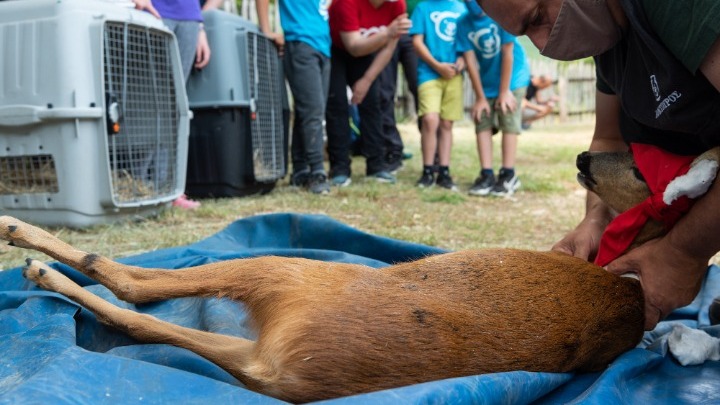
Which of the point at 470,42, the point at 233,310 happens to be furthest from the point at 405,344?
the point at 470,42

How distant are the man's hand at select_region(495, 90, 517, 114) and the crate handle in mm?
3740

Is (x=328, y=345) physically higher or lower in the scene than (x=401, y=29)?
lower

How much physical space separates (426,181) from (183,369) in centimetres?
516

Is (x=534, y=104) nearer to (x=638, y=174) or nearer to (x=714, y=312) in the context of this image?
(x=714, y=312)

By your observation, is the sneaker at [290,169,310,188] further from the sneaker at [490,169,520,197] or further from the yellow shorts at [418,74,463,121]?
the sneaker at [490,169,520,197]

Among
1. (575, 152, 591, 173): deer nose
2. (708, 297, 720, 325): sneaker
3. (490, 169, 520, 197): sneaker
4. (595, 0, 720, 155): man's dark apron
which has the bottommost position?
(708, 297, 720, 325): sneaker

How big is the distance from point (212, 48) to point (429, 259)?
3.96 metres

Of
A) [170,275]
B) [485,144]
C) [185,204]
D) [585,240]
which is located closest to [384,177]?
[485,144]

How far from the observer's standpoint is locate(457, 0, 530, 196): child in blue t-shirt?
6.39 metres

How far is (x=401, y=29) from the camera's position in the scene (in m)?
6.07

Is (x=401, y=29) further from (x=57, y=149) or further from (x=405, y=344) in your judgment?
(x=405, y=344)

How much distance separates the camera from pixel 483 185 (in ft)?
21.6

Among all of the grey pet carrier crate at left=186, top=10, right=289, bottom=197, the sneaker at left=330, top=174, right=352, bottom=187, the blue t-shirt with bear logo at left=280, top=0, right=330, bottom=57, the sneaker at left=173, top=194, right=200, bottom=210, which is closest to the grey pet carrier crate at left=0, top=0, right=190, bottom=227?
the sneaker at left=173, top=194, right=200, bottom=210

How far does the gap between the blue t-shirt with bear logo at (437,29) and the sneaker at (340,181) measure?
3.86 ft
